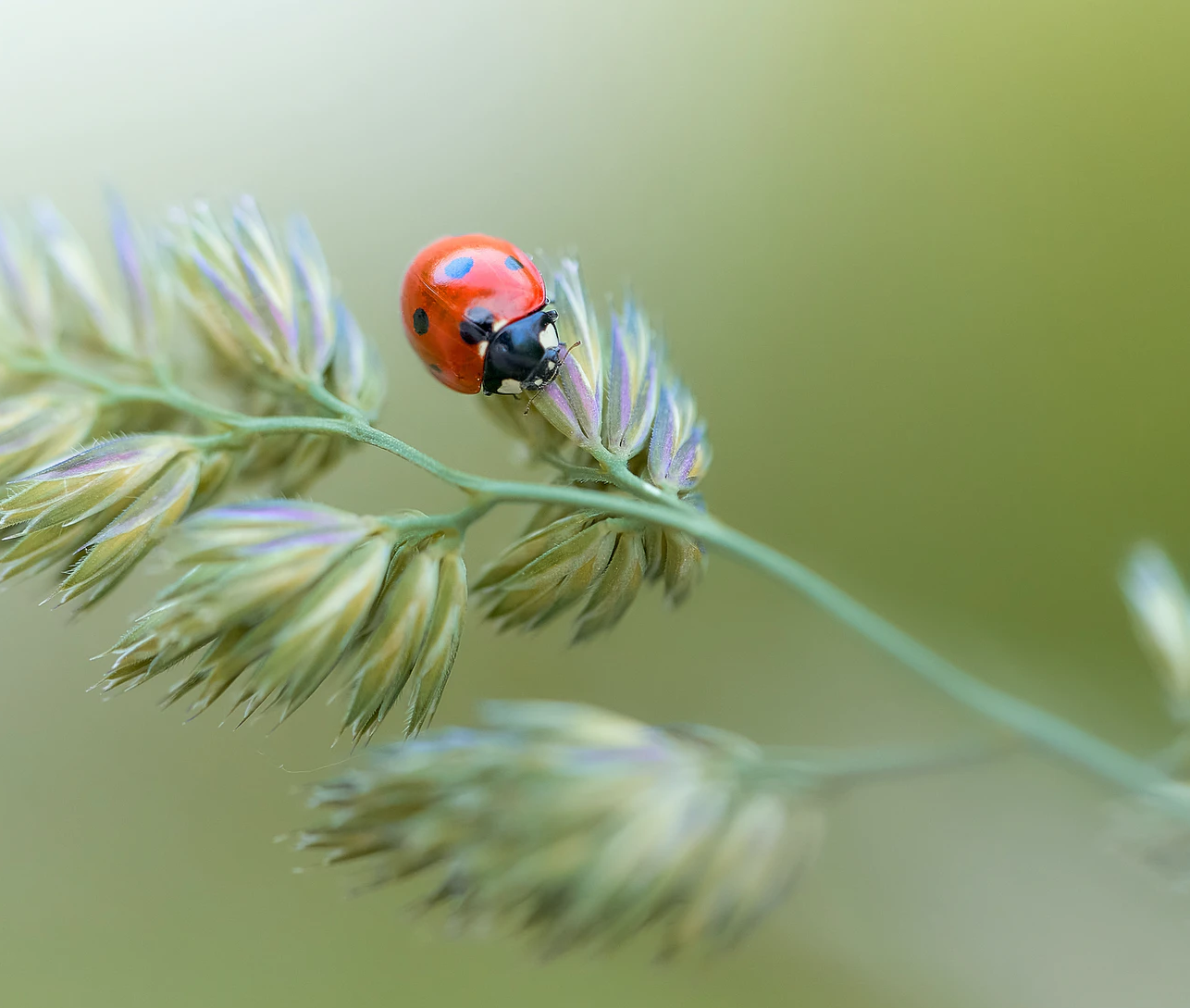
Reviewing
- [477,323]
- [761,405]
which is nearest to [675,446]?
[477,323]

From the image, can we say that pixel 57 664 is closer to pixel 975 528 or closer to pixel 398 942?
pixel 398 942

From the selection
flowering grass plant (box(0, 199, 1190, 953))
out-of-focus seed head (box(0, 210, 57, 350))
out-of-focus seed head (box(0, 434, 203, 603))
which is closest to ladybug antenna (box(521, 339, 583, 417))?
flowering grass plant (box(0, 199, 1190, 953))

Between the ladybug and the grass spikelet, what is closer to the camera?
the grass spikelet

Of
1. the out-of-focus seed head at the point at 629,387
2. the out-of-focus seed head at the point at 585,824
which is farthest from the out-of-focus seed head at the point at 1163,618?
the out-of-focus seed head at the point at 629,387

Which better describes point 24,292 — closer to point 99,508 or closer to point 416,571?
point 99,508

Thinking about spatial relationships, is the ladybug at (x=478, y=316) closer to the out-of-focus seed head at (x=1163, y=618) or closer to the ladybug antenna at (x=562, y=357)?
the ladybug antenna at (x=562, y=357)

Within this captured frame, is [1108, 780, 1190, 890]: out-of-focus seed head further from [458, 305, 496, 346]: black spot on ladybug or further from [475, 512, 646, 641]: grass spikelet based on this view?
[458, 305, 496, 346]: black spot on ladybug
